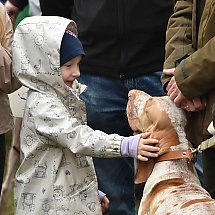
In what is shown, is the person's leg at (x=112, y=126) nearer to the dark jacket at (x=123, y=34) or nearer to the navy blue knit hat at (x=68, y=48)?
the dark jacket at (x=123, y=34)

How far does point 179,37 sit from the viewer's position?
439 cm

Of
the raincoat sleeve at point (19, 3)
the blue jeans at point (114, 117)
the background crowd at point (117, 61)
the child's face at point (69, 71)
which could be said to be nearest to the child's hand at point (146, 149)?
the child's face at point (69, 71)

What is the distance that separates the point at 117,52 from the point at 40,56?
842 millimetres

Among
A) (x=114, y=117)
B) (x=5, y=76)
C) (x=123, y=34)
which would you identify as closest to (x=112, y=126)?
(x=114, y=117)

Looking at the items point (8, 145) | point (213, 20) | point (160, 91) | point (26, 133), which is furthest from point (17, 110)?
point (8, 145)

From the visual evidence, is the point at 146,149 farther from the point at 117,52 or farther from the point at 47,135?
the point at 117,52

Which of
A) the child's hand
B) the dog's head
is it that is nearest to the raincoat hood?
the dog's head

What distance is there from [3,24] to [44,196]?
3.23ft

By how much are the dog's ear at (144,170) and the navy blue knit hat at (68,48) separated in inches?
24.9

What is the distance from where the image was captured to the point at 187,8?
444cm

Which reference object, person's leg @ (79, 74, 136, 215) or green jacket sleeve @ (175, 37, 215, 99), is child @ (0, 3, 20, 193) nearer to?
person's leg @ (79, 74, 136, 215)

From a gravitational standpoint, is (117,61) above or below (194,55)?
below

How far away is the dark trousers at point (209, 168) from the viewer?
14.1 ft

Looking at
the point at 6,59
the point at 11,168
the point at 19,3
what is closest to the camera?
the point at 6,59
